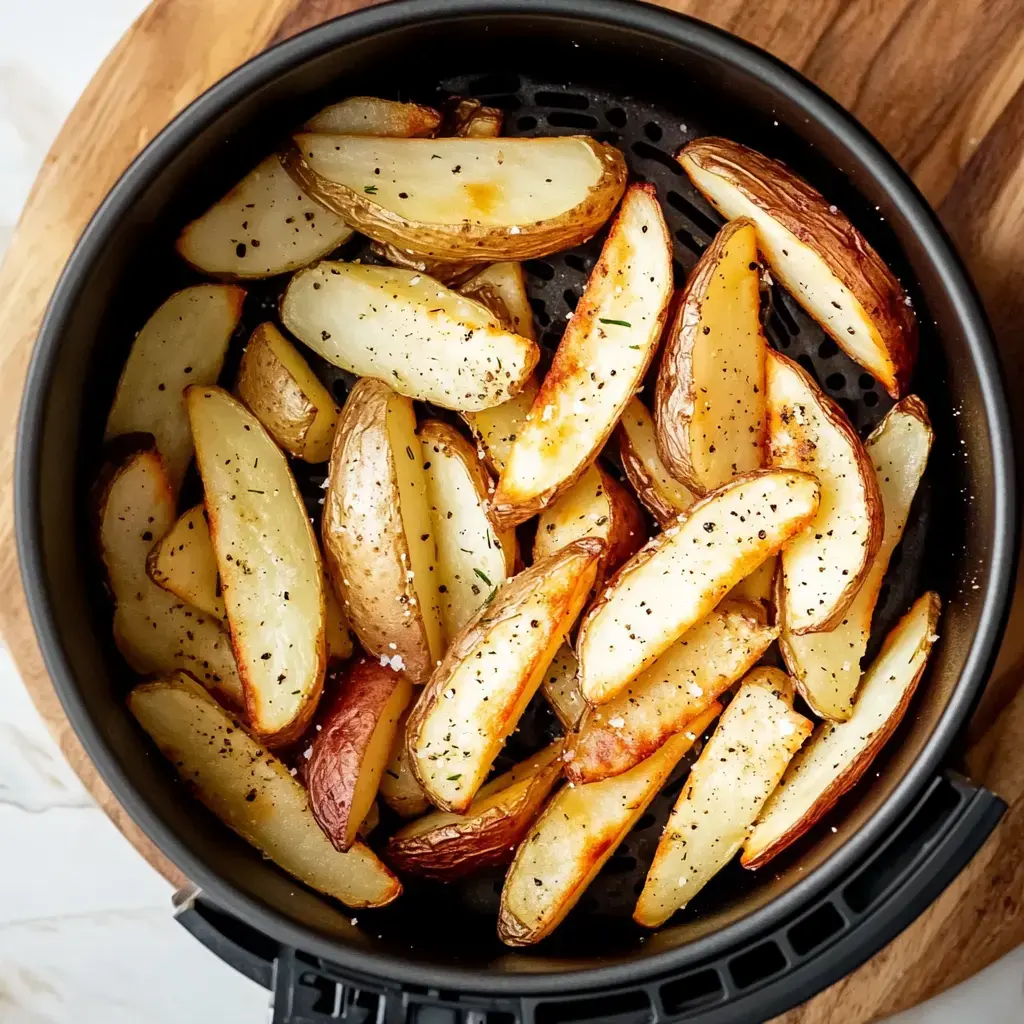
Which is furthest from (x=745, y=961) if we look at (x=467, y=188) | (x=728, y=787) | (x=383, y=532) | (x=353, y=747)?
(x=467, y=188)

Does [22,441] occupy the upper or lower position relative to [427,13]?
lower

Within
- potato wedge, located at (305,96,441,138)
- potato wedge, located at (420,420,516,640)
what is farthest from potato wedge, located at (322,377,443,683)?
potato wedge, located at (305,96,441,138)

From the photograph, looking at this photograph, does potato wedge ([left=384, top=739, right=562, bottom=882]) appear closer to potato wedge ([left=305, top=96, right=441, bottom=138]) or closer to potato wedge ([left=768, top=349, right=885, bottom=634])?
potato wedge ([left=768, top=349, right=885, bottom=634])

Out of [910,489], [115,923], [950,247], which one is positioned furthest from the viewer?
[115,923]

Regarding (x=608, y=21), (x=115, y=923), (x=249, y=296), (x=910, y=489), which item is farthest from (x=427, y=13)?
(x=115, y=923)

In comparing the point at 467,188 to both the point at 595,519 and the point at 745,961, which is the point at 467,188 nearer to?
the point at 595,519

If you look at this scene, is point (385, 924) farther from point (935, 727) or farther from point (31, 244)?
point (31, 244)
